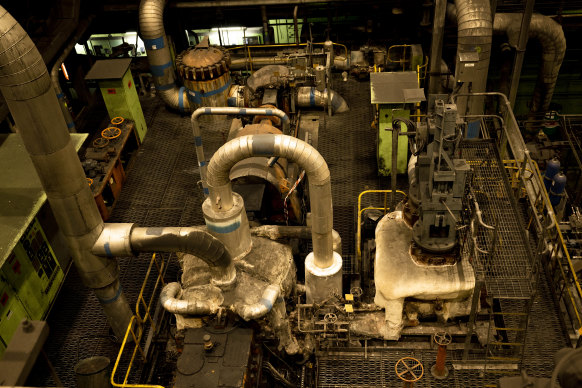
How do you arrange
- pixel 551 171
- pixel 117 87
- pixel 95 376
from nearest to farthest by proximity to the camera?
pixel 95 376 → pixel 551 171 → pixel 117 87

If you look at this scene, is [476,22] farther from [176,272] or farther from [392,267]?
[176,272]

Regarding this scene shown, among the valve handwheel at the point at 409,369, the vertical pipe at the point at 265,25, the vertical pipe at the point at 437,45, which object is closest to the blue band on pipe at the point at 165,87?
the vertical pipe at the point at 265,25

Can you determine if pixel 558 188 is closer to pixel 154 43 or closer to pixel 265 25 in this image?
pixel 265 25

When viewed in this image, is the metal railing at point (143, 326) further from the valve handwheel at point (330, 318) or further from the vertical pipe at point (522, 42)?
the vertical pipe at point (522, 42)

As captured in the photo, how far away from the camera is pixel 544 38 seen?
13.7m

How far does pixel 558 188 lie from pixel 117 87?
32.6 ft

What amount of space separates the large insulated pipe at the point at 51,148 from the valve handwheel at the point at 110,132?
4.83 m

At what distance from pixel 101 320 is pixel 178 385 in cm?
322

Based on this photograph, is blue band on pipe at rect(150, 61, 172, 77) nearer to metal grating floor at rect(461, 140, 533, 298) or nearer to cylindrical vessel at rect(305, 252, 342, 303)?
cylindrical vessel at rect(305, 252, 342, 303)

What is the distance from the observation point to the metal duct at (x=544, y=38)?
521 inches

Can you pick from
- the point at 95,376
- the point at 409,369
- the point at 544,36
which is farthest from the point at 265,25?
the point at 95,376

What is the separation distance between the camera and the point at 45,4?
47.2 feet

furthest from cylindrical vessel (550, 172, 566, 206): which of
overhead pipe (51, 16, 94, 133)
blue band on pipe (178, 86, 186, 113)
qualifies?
overhead pipe (51, 16, 94, 133)

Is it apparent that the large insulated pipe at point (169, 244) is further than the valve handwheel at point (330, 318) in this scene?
No
